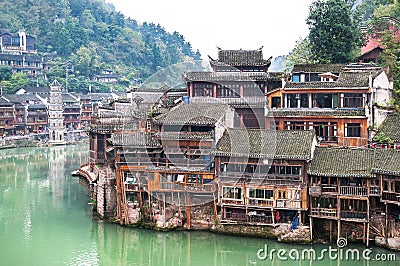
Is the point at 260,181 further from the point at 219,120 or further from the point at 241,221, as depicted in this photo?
the point at 219,120

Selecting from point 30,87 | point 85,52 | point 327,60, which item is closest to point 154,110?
point 327,60

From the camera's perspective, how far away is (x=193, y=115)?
87.2ft

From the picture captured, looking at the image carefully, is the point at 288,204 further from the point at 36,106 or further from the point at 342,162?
the point at 36,106

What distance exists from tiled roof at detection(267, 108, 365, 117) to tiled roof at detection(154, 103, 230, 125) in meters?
3.62

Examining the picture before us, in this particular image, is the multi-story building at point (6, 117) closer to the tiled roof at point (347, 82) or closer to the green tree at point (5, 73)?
the green tree at point (5, 73)

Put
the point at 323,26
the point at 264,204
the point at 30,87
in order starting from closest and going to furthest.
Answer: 1. the point at 264,204
2. the point at 323,26
3. the point at 30,87

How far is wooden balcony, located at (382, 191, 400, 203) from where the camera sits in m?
21.6

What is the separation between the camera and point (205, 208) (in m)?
25.8

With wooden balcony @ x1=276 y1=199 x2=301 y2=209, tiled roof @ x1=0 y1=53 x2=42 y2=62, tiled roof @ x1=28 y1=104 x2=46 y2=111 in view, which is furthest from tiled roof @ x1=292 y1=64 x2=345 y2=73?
tiled roof @ x1=0 y1=53 x2=42 y2=62

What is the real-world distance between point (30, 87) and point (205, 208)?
52036mm

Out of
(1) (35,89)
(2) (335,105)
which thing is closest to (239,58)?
(2) (335,105)

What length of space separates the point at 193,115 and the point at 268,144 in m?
4.60

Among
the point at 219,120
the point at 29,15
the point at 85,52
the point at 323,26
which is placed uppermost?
the point at 29,15

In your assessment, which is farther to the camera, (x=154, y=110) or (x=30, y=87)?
(x=30, y=87)
